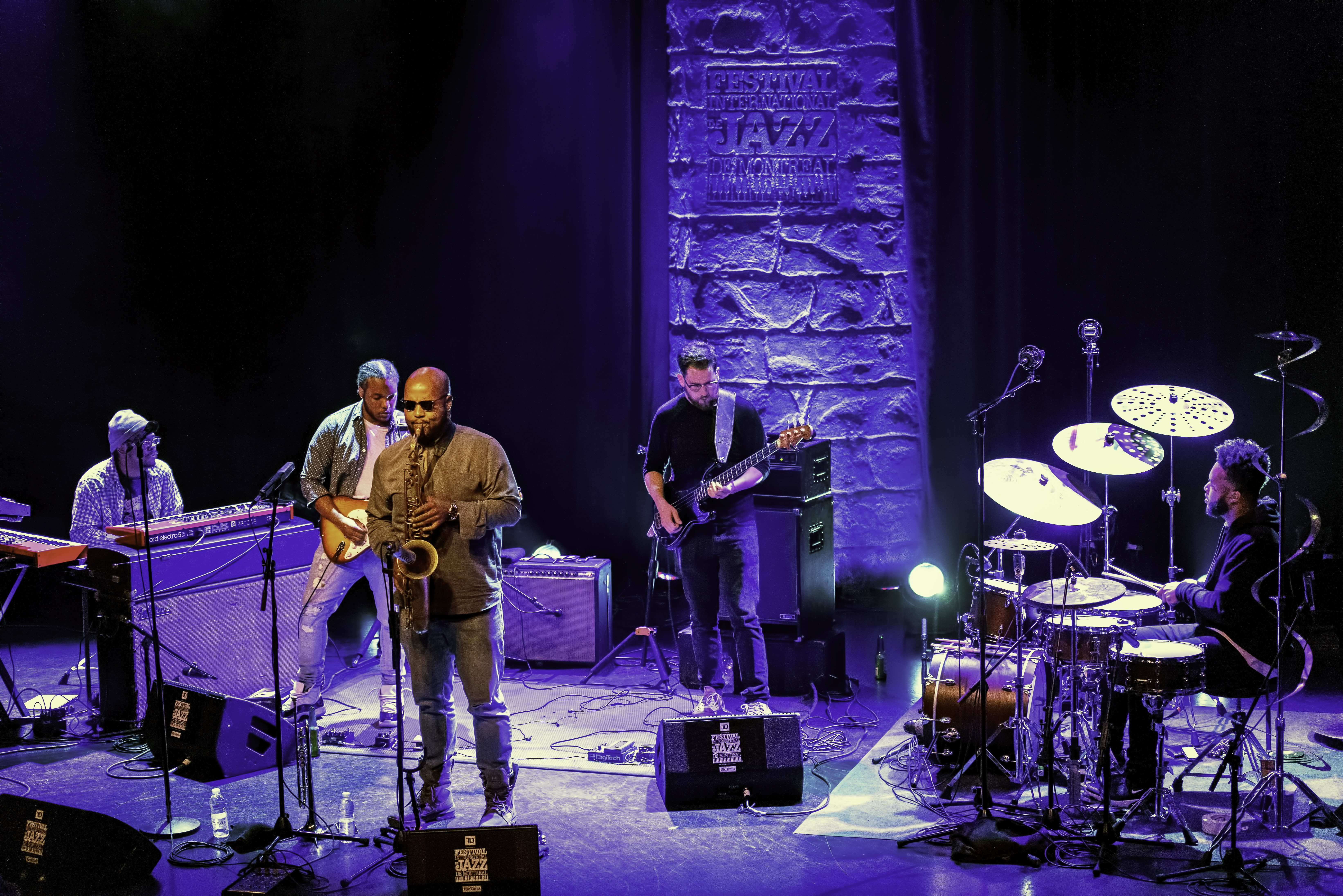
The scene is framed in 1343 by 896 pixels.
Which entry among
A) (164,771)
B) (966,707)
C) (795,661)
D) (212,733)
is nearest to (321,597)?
(212,733)

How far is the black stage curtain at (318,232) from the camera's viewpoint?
9.29 m

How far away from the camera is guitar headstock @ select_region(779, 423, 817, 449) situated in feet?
20.9

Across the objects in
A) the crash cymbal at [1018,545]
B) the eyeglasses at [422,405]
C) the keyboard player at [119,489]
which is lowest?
the crash cymbal at [1018,545]

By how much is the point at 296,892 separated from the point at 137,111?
6.80m

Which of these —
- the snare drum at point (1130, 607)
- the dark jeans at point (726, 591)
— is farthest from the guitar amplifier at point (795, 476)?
the snare drum at point (1130, 607)

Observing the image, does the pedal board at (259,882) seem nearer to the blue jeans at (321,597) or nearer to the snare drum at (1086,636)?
the blue jeans at (321,597)

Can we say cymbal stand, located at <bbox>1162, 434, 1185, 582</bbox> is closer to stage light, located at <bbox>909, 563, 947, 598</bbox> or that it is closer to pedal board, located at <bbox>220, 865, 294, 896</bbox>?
stage light, located at <bbox>909, 563, 947, 598</bbox>

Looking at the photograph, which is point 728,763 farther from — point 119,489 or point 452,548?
point 119,489

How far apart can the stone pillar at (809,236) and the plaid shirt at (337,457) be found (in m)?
3.41

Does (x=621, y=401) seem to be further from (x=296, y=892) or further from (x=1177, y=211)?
(x=296, y=892)

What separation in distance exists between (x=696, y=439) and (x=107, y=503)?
11.6ft

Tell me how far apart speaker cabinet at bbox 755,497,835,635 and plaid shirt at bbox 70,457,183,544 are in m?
3.59

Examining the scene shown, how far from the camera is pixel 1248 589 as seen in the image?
18.2ft

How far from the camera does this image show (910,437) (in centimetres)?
927
